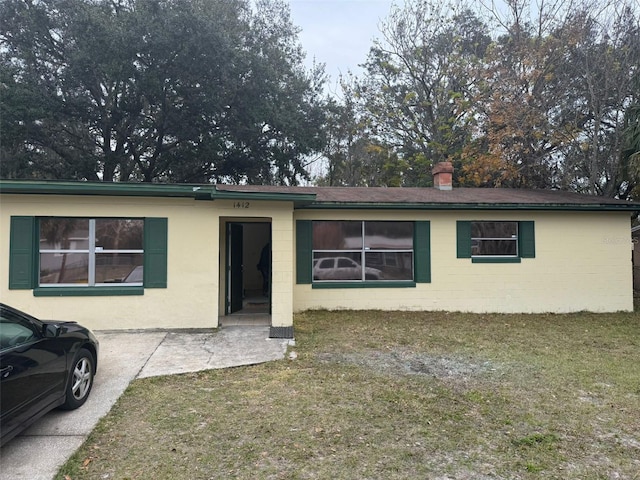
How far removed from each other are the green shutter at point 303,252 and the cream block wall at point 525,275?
17cm

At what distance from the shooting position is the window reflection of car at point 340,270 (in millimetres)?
9891

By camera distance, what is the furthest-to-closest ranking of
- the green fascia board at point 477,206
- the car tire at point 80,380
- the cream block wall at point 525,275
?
the cream block wall at point 525,275
the green fascia board at point 477,206
the car tire at point 80,380

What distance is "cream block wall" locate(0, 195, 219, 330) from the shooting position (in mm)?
7316

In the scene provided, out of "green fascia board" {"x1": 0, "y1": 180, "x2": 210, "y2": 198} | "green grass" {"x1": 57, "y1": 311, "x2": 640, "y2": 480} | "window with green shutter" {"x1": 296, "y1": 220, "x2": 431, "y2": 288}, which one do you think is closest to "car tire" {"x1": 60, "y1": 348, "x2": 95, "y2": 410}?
"green grass" {"x1": 57, "y1": 311, "x2": 640, "y2": 480}

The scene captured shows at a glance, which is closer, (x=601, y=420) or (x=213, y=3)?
(x=601, y=420)

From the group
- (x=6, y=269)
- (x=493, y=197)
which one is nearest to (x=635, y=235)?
(x=493, y=197)

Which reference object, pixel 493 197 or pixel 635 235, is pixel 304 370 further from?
pixel 635 235

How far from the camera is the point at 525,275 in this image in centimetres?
1012

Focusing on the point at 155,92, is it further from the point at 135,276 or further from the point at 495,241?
the point at 495,241

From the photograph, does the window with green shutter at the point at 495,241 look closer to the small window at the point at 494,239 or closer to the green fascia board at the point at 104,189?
the small window at the point at 494,239

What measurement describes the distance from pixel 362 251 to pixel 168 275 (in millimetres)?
4516

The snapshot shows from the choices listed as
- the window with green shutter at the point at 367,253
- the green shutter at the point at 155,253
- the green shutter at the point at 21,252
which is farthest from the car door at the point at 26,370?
the window with green shutter at the point at 367,253

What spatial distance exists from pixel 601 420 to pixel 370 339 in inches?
148

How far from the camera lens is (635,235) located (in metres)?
13.8
